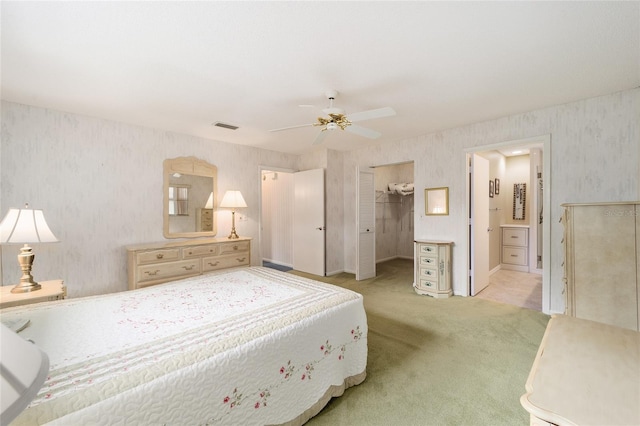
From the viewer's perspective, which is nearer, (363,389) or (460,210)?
(363,389)

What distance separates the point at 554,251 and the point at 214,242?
4.32m

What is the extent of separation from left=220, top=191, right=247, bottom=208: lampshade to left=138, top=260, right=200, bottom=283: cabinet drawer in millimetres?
999

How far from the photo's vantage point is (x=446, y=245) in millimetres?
3951

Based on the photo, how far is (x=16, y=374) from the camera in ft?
1.28

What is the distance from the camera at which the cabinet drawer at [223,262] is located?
390 centimetres

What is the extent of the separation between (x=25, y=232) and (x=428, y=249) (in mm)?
4327

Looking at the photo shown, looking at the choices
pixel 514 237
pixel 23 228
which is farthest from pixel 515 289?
pixel 23 228

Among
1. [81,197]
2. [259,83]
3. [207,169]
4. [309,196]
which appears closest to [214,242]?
[207,169]

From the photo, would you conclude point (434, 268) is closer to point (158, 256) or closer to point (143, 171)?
point (158, 256)

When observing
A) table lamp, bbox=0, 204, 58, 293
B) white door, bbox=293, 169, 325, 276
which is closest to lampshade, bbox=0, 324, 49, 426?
table lamp, bbox=0, 204, 58, 293

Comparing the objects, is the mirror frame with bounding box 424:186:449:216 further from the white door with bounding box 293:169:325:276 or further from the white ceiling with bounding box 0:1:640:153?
the white door with bounding box 293:169:325:276

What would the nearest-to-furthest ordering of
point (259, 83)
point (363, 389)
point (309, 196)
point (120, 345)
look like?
point (120, 345) < point (363, 389) < point (259, 83) < point (309, 196)

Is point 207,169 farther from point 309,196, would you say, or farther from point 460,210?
point 460,210

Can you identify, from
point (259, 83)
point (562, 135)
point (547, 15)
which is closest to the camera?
point (547, 15)
